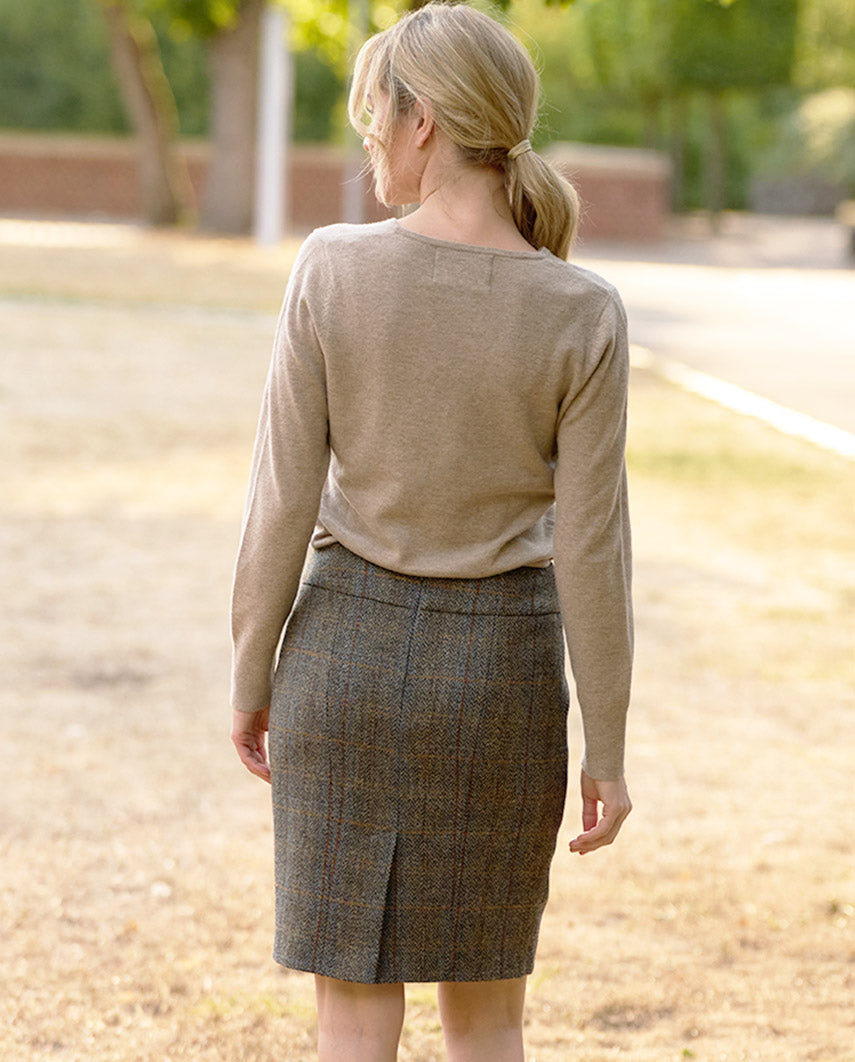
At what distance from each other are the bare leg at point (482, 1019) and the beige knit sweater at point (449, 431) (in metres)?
0.41

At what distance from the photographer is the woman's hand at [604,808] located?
224 centimetres

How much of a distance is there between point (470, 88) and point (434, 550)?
0.59 meters

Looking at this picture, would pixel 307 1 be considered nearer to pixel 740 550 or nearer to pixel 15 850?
pixel 740 550

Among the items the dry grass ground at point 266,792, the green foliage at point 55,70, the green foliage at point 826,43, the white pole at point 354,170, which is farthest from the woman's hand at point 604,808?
the green foliage at point 55,70

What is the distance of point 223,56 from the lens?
28344 millimetres

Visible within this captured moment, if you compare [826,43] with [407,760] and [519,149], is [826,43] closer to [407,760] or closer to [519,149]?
[519,149]

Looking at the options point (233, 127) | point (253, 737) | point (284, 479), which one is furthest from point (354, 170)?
point (284, 479)

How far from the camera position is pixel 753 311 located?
19.8 meters

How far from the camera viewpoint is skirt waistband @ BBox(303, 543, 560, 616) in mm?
2135

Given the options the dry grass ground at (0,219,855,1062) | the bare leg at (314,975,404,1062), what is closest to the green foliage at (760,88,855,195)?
the dry grass ground at (0,219,855,1062)

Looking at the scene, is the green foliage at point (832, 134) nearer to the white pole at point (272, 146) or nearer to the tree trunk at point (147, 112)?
the white pole at point (272, 146)

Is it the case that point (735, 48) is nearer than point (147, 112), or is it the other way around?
point (147, 112)

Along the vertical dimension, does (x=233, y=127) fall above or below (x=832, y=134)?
above

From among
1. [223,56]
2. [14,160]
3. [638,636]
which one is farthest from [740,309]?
[14,160]
